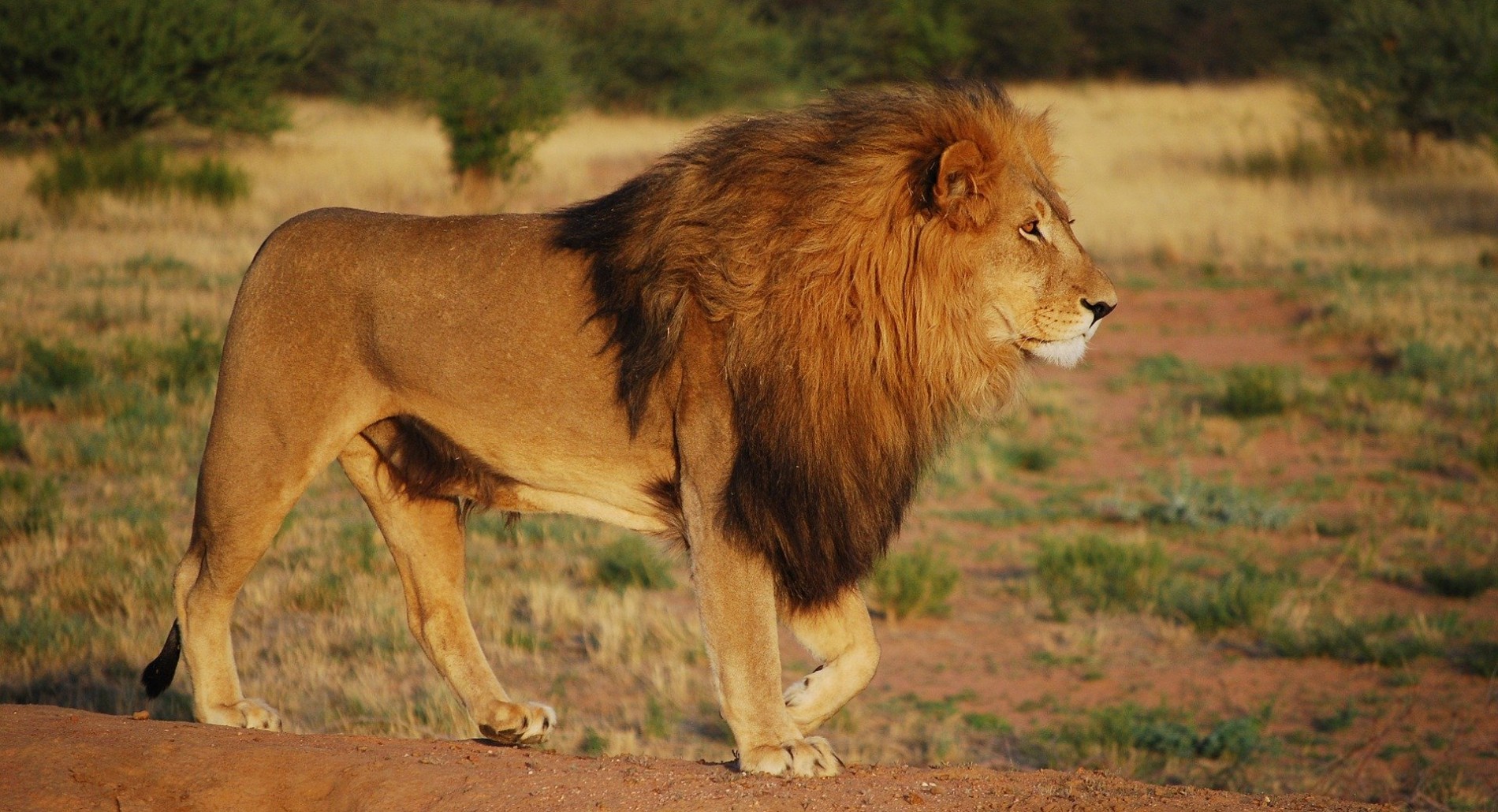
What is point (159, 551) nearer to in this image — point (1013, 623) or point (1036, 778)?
point (1013, 623)

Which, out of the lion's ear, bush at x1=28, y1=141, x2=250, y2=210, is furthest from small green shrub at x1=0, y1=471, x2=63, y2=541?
bush at x1=28, y1=141, x2=250, y2=210

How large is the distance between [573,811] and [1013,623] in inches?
200

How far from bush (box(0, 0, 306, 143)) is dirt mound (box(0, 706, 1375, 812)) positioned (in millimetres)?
21036

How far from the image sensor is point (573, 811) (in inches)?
141

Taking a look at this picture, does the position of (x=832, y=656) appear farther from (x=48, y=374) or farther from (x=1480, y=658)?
(x=48, y=374)

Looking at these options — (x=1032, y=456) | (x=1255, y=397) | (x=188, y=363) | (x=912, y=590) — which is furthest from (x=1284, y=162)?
(x=912, y=590)

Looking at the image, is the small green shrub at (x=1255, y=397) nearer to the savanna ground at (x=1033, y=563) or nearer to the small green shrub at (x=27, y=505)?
the savanna ground at (x=1033, y=563)

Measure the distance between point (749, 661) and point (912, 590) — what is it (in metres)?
4.34

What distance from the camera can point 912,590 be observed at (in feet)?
27.3

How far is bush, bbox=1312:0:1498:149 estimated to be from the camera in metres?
25.7

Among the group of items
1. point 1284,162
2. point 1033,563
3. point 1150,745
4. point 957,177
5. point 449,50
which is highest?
point 957,177

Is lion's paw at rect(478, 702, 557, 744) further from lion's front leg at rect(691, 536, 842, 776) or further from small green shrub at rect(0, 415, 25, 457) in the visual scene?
small green shrub at rect(0, 415, 25, 457)

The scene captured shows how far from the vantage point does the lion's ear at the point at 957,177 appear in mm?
4094

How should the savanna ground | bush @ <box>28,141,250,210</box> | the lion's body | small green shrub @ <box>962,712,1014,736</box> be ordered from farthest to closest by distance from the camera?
bush @ <box>28,141,250,210</box> < small green shrub @ <box>962,712,1014,736</box> < the savanna ground < the lion's body
